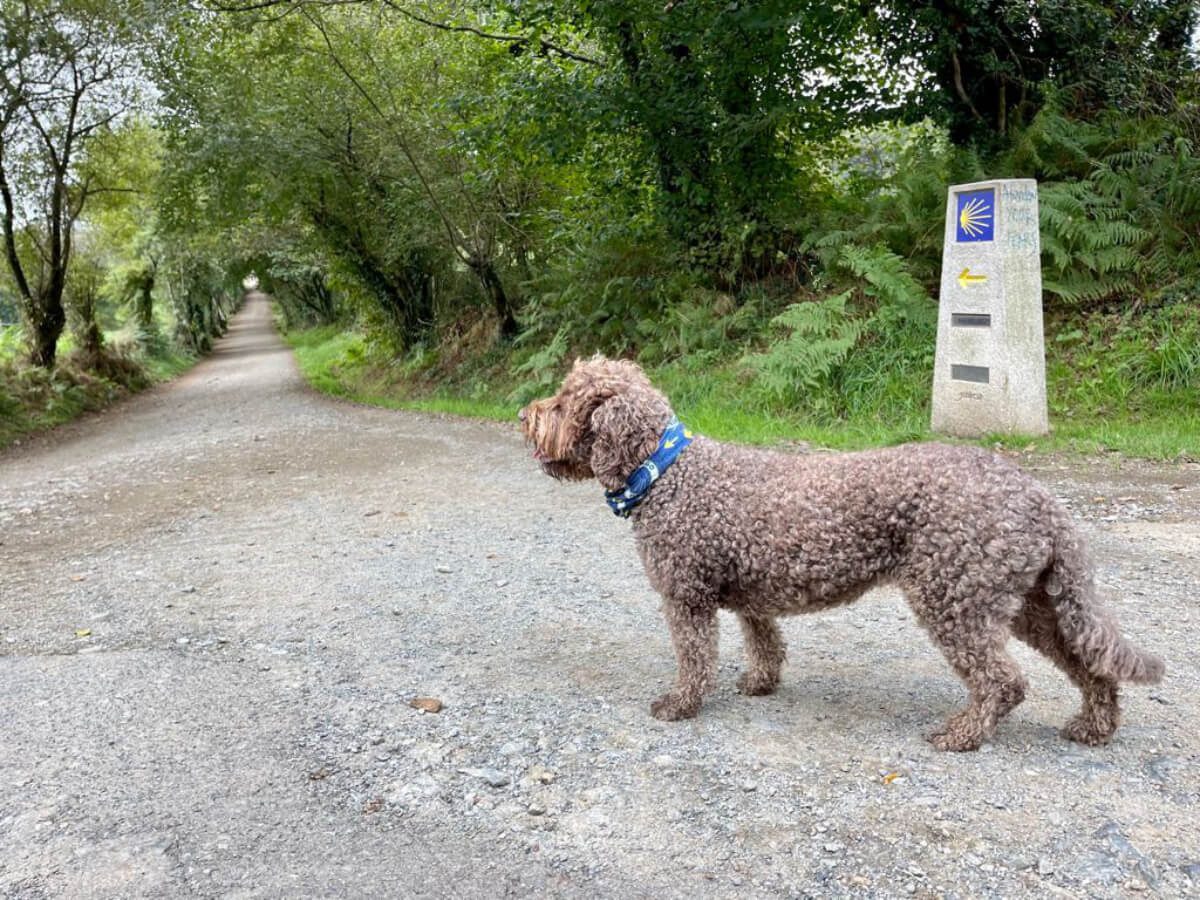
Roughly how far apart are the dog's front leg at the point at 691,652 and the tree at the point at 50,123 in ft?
55.7

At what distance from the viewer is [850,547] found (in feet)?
11.0

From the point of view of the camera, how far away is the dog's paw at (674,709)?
3.75 m

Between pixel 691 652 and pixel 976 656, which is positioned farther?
pixel 691 652

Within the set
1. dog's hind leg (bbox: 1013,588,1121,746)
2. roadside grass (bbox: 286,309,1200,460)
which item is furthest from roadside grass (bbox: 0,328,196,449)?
dog's hind leg (bbox: 1013,588,1121,746)

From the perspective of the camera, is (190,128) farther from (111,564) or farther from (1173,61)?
(1173,61)

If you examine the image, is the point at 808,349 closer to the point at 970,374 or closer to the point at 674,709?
the point at 970,374

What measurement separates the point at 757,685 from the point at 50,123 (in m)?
20.8

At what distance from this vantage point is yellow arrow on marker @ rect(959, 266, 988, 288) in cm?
846

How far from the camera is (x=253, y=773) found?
3.48 m

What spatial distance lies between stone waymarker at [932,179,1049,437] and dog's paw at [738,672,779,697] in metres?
5.53

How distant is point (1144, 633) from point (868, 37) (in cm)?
1057

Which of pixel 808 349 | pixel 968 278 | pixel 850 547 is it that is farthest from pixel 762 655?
pixel 808 349

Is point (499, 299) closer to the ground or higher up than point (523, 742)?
higher up

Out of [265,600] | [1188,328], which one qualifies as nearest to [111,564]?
[265,600]
